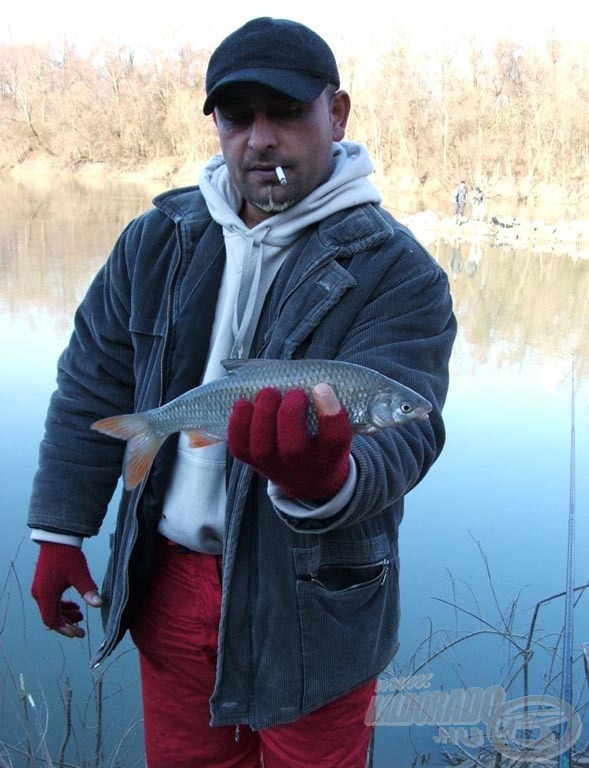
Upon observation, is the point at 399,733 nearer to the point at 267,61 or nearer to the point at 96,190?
the point at 267,61

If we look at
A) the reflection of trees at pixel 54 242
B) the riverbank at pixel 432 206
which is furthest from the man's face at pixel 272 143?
the riverbank at pixel 432 206

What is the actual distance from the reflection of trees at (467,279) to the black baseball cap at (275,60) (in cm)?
468

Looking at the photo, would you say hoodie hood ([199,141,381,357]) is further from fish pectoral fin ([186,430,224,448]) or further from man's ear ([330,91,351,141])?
fish pectoral fin ([186,430,224,448])

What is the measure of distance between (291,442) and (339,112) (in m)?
0.77

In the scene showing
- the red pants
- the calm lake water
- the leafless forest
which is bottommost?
the calm lake water

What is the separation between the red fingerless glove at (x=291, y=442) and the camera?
3.44 ft

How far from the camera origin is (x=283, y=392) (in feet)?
3.84

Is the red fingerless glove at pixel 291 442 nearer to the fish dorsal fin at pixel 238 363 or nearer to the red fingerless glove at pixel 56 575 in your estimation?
the fish dorsal fin at pixel 238 363

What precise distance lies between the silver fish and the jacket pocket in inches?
8.8

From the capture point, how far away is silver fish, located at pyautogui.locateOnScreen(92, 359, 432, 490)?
3.89ft

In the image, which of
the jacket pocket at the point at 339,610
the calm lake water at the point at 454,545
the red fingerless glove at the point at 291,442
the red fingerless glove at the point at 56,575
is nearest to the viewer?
the red fingerless glove at the point at 291,442

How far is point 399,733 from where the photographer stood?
96.7 inches

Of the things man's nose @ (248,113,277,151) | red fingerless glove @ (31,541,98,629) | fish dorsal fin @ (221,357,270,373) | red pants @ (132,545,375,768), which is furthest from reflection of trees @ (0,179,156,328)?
fish dorsal fin @ (221,357,270,373)

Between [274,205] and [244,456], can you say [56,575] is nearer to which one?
[244,456]
